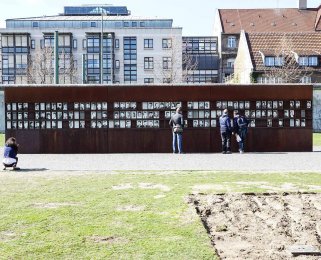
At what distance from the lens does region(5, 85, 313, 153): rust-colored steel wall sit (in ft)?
77.2

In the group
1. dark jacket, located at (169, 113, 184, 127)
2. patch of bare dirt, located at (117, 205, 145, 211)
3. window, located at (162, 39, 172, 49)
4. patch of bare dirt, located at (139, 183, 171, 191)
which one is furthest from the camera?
window, located at (162, 39, 172, 49)

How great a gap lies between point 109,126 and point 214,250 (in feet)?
56.2

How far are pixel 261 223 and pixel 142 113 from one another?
49.8 ft

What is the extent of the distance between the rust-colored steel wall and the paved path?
1.92 m

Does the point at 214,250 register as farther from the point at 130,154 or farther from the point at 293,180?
the point at 130,154

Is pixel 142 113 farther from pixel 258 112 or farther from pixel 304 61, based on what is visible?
pixel 304 61

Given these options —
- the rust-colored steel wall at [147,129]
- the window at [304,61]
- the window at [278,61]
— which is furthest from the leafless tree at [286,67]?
the rust-colored steel wall at [147,129]

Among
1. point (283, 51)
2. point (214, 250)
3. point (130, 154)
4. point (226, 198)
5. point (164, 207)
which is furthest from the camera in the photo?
point (283, 51)

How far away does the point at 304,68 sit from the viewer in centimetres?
6175

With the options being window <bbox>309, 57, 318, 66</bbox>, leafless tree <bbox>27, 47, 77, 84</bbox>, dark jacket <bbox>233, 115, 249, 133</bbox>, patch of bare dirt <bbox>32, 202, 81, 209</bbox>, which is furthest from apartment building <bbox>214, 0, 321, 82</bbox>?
patch of bare dirt <bbox>32, 202, 81, 209</bbox>

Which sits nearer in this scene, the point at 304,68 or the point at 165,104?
the point at 165,104

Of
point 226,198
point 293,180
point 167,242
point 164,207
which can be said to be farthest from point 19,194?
point 293,180

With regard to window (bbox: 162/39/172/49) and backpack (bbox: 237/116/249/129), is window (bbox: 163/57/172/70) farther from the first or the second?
backpack (bbox: 237/116/249/129)

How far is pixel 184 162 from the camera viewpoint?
61.4 feet
